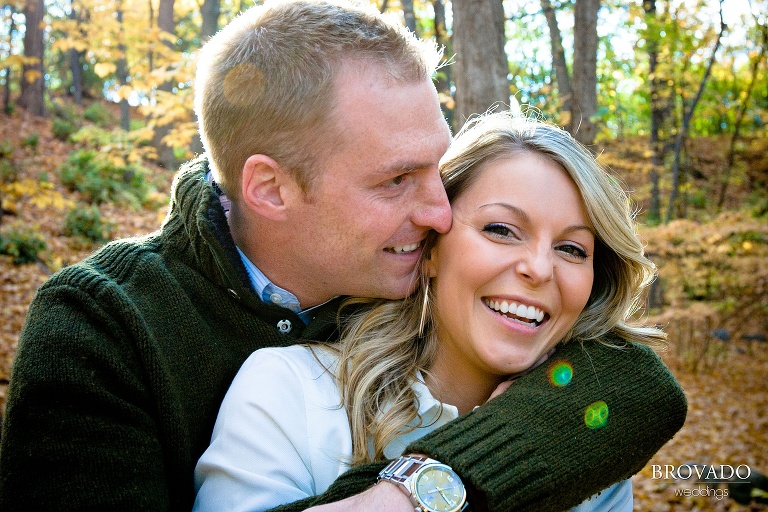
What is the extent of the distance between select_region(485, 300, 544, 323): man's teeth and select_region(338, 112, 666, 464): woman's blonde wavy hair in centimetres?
33

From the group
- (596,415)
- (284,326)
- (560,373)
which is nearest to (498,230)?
(560,373)

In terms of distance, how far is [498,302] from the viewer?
7.47 feet

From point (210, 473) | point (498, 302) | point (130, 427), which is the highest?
point (498, 302)

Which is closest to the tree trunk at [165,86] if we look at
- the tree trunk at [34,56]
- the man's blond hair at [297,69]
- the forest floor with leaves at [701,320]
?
the tree trunk at [34,56]

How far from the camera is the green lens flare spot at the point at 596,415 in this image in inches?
83.4

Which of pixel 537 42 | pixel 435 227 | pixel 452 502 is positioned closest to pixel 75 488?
pixel 452 502

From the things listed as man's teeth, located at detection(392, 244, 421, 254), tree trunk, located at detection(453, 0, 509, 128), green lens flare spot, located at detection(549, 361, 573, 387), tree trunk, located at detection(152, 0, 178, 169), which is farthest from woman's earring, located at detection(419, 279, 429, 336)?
tree trunk, located at detection(152, 0, 178, 169)

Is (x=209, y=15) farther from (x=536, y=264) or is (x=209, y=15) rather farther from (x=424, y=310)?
(x=536, y=264)

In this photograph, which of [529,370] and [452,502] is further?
[529,370]

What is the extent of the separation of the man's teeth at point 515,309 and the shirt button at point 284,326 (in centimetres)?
75

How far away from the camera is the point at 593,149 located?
627 centimetres

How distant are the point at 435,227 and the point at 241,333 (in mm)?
799

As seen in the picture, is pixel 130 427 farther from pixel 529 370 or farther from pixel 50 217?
pixel 50 217

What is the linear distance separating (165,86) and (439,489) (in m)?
15.4
